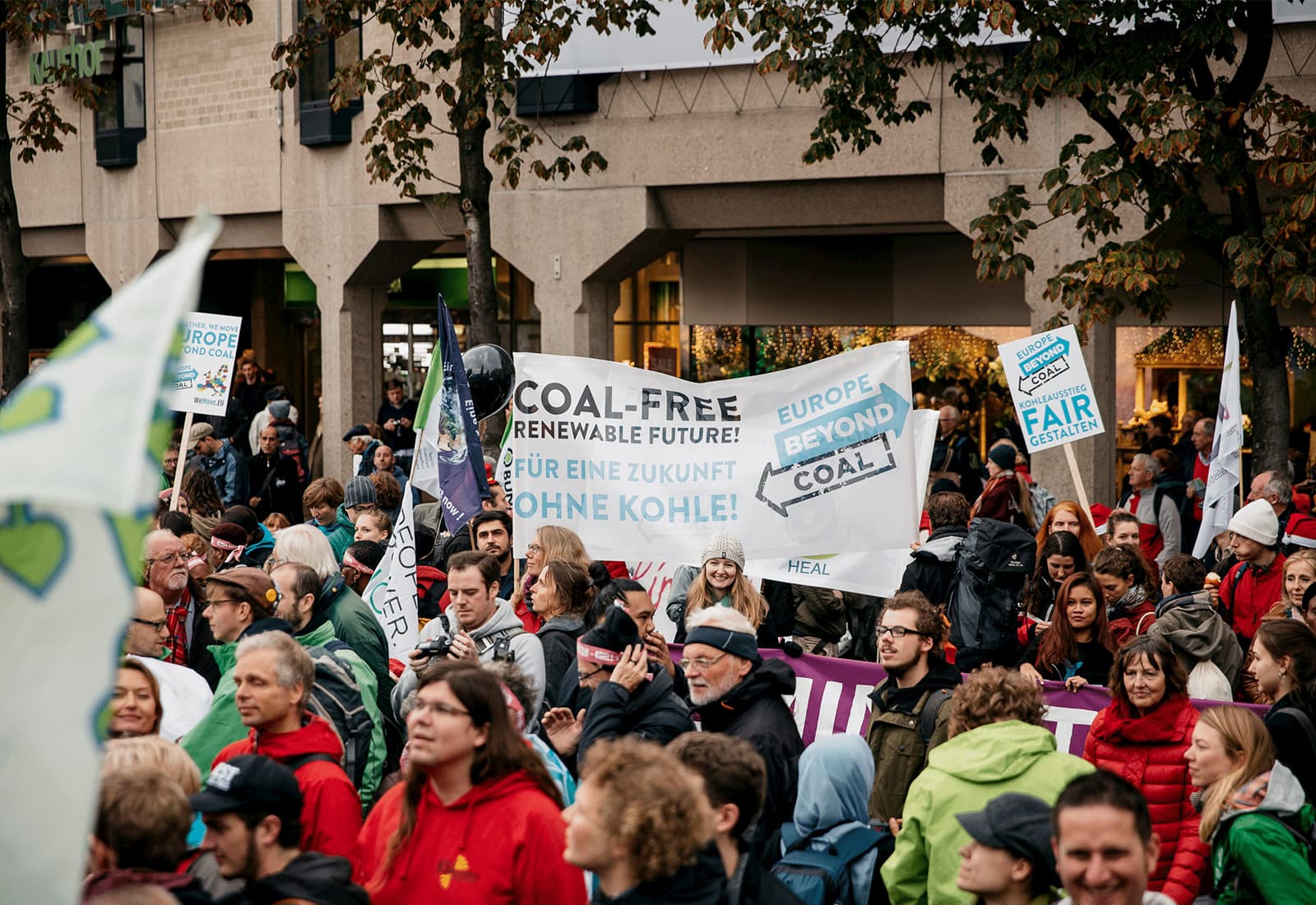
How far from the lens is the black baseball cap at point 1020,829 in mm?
4391

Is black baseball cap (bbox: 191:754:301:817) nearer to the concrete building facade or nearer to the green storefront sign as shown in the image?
the concrete building facade

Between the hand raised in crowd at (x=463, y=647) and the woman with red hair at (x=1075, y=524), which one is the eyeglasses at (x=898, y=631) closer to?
the hand raised in crowd at (x=463, y=647)

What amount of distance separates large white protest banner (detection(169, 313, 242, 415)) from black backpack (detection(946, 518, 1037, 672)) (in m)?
7.26

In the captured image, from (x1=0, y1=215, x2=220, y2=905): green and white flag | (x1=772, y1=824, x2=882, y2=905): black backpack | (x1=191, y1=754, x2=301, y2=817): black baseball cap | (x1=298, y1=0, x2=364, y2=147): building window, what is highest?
(x1=298, y1=0, x2=364, y2=147): building window

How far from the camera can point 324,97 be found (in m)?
22.0

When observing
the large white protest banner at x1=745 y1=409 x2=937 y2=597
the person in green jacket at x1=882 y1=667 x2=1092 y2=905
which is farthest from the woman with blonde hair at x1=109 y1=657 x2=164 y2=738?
the large white protest banner at x1=745 y1=409 x2=937 y2=597

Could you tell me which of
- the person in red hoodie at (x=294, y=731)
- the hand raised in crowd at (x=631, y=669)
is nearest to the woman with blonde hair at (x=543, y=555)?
the hand raised in crowd at (x=631, y=669)

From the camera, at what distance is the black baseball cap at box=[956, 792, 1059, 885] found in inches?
173

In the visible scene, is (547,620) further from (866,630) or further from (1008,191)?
(1008,191)

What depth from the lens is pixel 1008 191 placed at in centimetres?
1395

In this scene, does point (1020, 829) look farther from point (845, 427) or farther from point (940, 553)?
point (845, 427)

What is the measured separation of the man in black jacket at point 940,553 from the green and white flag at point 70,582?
708cm

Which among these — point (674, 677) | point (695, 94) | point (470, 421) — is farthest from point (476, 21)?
point (674, 677)

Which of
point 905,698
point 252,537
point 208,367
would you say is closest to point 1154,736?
point 905,698
